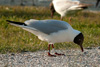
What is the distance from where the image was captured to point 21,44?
21.9 ft

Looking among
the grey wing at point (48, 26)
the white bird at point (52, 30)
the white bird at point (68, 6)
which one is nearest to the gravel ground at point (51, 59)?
the white bird at point (52, 30)

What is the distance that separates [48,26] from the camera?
18.7 ft

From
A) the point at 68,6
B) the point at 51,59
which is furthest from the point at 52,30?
the point at 68,6

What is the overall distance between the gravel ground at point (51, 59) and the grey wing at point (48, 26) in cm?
51

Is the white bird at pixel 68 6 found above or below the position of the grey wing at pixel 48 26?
below

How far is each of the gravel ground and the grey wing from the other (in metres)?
0.51

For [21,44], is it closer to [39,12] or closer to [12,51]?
[12,51]

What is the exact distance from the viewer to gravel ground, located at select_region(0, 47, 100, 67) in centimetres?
Answer: 497

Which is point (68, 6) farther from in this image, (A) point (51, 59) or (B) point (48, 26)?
(A) point (51, 59)

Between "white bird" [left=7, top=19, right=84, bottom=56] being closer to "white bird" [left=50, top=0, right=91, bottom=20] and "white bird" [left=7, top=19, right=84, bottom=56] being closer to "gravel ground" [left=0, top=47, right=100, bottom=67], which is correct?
"gravel ground" [left=0, top=47, right=100, bottom=67]

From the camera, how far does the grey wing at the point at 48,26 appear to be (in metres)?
5.60

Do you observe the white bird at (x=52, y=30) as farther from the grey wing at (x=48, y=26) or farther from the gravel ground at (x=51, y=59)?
the gravel ground at (x=51, y=59)

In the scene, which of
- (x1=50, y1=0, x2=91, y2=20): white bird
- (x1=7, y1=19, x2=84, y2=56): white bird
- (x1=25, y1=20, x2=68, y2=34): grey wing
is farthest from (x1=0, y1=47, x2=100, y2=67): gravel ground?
(x1=50, y1=0, x2=91, y2=20): white bird

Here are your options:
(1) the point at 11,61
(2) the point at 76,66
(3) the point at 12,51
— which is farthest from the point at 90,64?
(3) the point at 12,51
